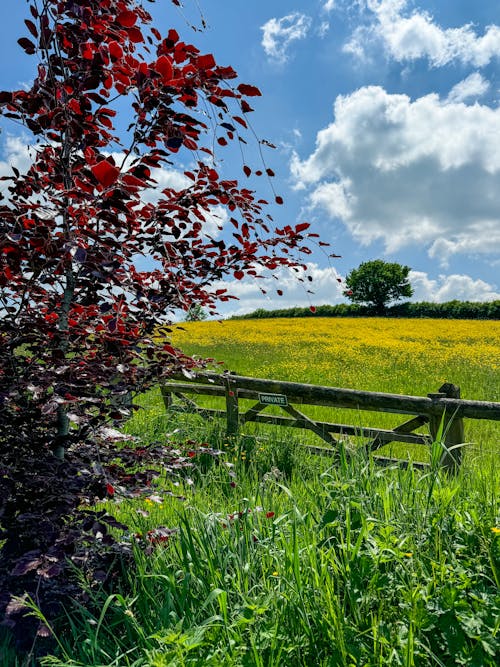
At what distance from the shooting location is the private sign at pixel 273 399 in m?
6.53

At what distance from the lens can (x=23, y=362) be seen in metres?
3.06

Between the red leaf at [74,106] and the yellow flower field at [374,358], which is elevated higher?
the red leaf at [74,106]

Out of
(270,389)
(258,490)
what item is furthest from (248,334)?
(258,490)

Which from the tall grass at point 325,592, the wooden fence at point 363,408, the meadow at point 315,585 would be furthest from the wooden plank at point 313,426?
the tall grass at point 325,592

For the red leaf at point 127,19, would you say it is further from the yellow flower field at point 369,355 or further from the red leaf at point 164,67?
the yellow flower field at point 369,355

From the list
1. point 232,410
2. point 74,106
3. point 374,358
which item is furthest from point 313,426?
point 374,358

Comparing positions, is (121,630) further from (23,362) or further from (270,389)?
(270,389)

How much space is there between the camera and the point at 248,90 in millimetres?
2389

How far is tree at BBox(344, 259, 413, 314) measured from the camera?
69.2m

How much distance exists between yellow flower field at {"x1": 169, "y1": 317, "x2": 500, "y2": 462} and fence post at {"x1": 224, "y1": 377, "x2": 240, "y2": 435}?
1.81m

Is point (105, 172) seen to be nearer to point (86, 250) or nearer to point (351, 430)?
point (86, 250)

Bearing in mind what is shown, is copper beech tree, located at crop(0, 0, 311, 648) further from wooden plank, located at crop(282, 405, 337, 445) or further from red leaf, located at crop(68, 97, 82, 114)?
wooden plank, located at crop(282, 405, 337, 445)

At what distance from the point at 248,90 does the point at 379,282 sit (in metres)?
69.5

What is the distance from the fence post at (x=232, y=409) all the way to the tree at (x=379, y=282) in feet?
199
